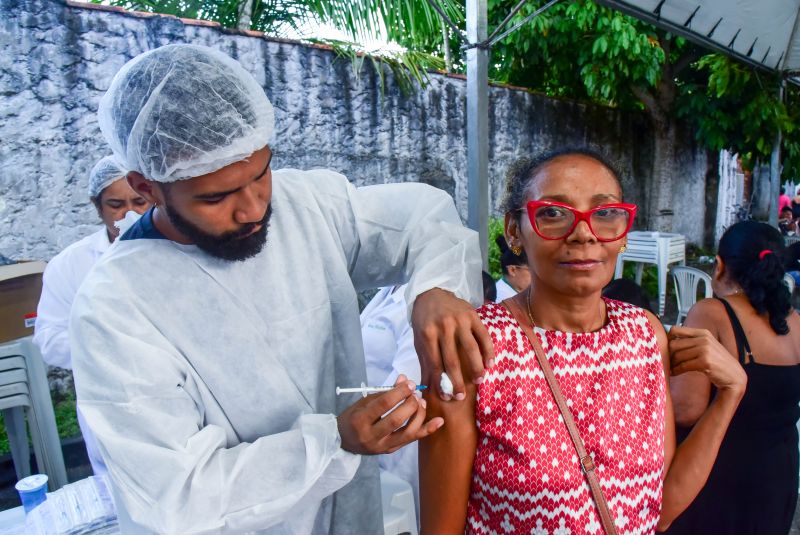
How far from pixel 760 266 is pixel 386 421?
1906mm

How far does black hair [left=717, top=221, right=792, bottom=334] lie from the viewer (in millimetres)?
2141

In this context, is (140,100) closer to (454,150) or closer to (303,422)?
(303,422)

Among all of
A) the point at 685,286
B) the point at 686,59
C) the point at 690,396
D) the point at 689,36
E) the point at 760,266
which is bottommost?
the point at 685,286

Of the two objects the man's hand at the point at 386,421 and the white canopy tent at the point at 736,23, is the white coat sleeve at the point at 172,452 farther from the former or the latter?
the white canopy tent at the point at 736,23

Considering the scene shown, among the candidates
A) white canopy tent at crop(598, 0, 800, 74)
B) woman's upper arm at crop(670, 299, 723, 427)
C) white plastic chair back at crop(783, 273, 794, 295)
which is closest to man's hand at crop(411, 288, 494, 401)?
woman's upper arm at crop(670, 299, 723, 427)

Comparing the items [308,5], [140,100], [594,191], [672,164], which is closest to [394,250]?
[594,191]

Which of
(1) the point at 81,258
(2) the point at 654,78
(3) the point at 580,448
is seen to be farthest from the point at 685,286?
(1) the point at 81,258

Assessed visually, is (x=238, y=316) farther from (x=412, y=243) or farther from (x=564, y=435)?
(x=564, y=435)

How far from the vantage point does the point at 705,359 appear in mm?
1362

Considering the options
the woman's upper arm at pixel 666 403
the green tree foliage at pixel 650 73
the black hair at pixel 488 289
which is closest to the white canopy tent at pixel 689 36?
the black hair at pixel 488 289

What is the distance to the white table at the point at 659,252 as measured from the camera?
6.59 m

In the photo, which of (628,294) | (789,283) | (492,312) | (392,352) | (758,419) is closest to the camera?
(492,312)

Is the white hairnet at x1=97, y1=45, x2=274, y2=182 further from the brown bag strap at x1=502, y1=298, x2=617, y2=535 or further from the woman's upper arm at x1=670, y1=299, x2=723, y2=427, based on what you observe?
the woman's upper arm at x1=670, y1=299, x2=723, y2=427

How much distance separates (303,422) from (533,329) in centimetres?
59
